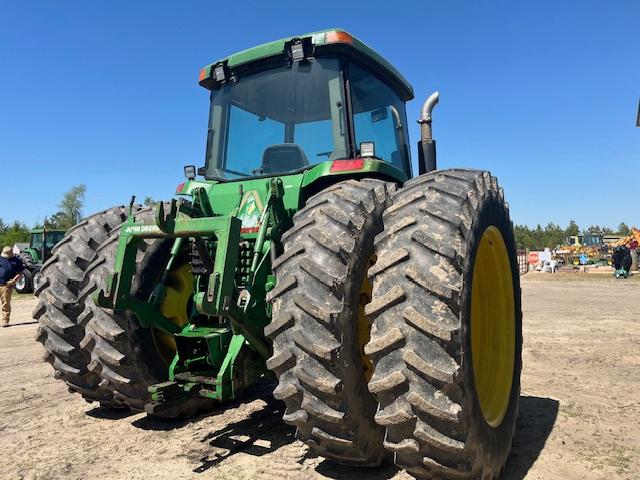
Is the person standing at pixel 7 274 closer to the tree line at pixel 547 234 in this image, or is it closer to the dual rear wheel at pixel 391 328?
the dual rear wheel at pixel 391 328

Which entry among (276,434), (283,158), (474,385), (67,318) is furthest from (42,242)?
(474,385)

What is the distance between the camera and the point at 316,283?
101 inches

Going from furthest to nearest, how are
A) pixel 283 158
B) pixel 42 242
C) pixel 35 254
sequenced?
pixel 42 242 < pixel 35 254 < pixel 283 158

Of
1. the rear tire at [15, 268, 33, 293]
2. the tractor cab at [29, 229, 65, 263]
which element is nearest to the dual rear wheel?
the rear tire at [15, 268, 33, 293]

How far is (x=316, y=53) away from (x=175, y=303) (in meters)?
2.30

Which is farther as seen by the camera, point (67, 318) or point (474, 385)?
point (67, 318)

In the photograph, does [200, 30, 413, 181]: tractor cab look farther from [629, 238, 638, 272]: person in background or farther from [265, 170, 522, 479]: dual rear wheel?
[629, 238, 638, 272]: person in background

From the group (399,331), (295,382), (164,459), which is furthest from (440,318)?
(164,459)

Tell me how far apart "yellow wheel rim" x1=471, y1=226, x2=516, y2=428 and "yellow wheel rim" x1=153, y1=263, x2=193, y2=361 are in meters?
2.21

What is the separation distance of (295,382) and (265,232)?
1.01 metres

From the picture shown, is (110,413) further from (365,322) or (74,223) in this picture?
(74,223)

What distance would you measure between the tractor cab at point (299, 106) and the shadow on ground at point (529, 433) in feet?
7.21

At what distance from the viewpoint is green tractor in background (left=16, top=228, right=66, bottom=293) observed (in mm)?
20531

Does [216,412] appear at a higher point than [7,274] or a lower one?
lower
